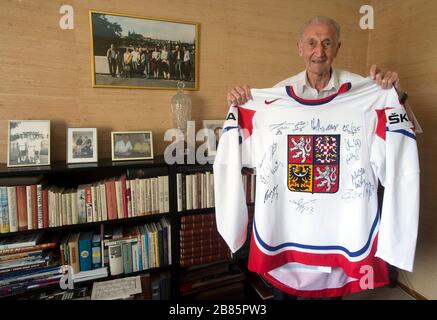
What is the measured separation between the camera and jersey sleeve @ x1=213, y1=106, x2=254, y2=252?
3.43 ft

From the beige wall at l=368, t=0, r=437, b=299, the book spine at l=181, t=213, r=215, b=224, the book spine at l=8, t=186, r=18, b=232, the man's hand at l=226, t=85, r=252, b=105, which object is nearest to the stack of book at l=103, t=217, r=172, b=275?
the book spine at l=181, t=213, r=215, b=224

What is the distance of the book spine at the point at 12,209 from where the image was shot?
116 cm

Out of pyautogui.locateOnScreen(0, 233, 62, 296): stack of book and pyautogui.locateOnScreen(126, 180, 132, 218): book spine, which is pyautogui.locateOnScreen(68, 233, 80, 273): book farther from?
pyautogui.locateOnScreen(126, 180, 132, 218): book spine

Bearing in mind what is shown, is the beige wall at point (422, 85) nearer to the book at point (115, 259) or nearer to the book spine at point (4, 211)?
the book at point (115, 259)

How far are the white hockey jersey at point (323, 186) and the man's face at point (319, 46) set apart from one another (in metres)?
0.16

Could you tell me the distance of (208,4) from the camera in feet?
5.24

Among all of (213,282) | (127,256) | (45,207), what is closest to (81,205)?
(45,207)

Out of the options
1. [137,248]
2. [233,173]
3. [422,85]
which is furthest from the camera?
[422,85]

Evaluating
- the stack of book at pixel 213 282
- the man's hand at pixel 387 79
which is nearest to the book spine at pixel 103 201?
the stack of book at pixel 213 282

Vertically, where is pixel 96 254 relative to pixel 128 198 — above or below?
below

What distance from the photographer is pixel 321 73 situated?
1.07 metres

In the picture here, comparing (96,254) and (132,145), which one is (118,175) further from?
(96,254)

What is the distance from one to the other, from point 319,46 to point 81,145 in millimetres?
1339
